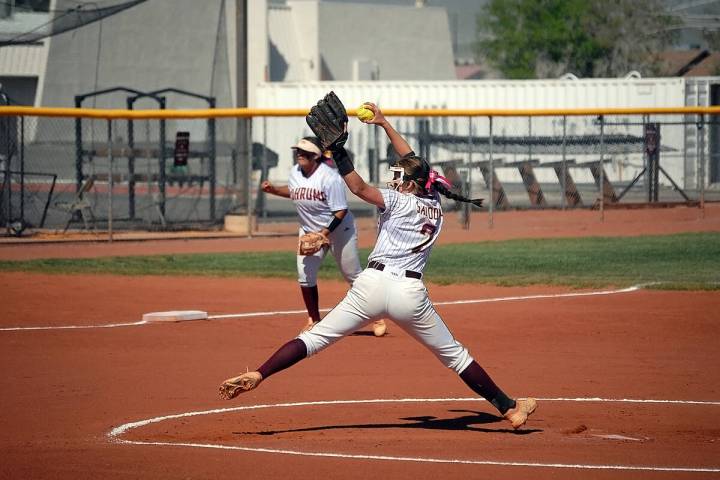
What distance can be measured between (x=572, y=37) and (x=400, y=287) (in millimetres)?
57251

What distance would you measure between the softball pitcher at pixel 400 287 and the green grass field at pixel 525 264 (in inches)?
356

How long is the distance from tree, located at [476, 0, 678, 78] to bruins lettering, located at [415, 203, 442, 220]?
50790mm

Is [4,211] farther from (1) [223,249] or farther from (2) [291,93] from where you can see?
(2) [291,93]

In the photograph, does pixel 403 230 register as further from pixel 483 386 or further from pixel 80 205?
pixel 80 205

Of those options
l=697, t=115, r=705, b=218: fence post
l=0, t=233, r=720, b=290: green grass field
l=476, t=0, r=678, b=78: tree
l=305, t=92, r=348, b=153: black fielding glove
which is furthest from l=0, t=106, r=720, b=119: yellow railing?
l=476, t=0, r=678, b=78: tree

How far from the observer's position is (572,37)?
62.8 metres

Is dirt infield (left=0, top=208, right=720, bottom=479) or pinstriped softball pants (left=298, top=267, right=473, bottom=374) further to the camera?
pinstriped softball pants (left=298, top=267, right=473, bottom=374)

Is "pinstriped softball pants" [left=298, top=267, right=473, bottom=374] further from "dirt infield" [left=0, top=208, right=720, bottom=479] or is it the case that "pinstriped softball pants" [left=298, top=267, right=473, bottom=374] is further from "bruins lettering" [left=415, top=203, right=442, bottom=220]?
"dirt infield" [left=0, top=208, right=720, bottom=479]

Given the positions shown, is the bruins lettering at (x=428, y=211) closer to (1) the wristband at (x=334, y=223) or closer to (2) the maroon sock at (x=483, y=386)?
(2) the maroon sock at (x=483, y=386)

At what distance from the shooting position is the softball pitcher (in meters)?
7.95

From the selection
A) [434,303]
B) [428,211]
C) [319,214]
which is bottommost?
[434,303]

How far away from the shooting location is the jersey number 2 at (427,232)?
8.05 metres

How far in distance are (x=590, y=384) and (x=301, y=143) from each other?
3.95 meters

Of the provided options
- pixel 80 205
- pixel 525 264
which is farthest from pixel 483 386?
pixel 80 205
